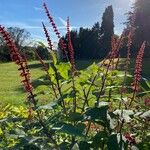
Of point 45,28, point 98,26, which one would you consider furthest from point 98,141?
point 98,26

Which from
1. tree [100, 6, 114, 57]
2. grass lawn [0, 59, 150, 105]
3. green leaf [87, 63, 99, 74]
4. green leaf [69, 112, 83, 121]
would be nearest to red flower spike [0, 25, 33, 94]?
green leaf [69, 112, 83, 121]

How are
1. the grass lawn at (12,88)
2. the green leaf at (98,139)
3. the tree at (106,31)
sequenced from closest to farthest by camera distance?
the green leaf at (98,139) → the grass lawn at (12,88) → the tree at (106,31)

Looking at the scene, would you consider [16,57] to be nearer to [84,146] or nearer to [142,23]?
[84,146]

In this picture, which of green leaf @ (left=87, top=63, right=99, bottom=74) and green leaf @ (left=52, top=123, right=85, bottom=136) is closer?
green leaf @ (left=52, top=123, right=85, bottom=136)

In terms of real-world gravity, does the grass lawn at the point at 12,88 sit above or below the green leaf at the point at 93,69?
below

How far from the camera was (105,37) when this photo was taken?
2849 inches

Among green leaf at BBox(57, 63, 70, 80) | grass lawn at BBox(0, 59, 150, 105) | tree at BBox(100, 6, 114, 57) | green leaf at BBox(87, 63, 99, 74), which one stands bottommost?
grass lawn at BBox(0, 59, 150, 105)

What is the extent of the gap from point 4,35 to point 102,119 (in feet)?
2.72

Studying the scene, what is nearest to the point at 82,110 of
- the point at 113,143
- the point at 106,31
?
the point at 113,143

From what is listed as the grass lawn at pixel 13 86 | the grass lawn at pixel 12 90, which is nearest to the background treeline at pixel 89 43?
the grass lawn at pixel 13 86

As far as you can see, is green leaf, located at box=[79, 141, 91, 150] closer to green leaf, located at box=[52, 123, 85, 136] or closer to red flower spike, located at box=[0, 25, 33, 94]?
green leaf, located at box=[52, 123, 85, 136]

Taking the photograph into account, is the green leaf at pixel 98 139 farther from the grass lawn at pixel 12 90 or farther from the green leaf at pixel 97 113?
the grass lawn at pixel 12 90

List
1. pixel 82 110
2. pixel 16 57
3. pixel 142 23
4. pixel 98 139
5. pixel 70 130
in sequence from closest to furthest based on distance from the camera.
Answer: pixel 70 130 < pixel 16 57 < pixel 98 139 < pixel 82 110 < pixel 142 23

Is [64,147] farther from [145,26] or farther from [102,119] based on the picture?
[145,26]
